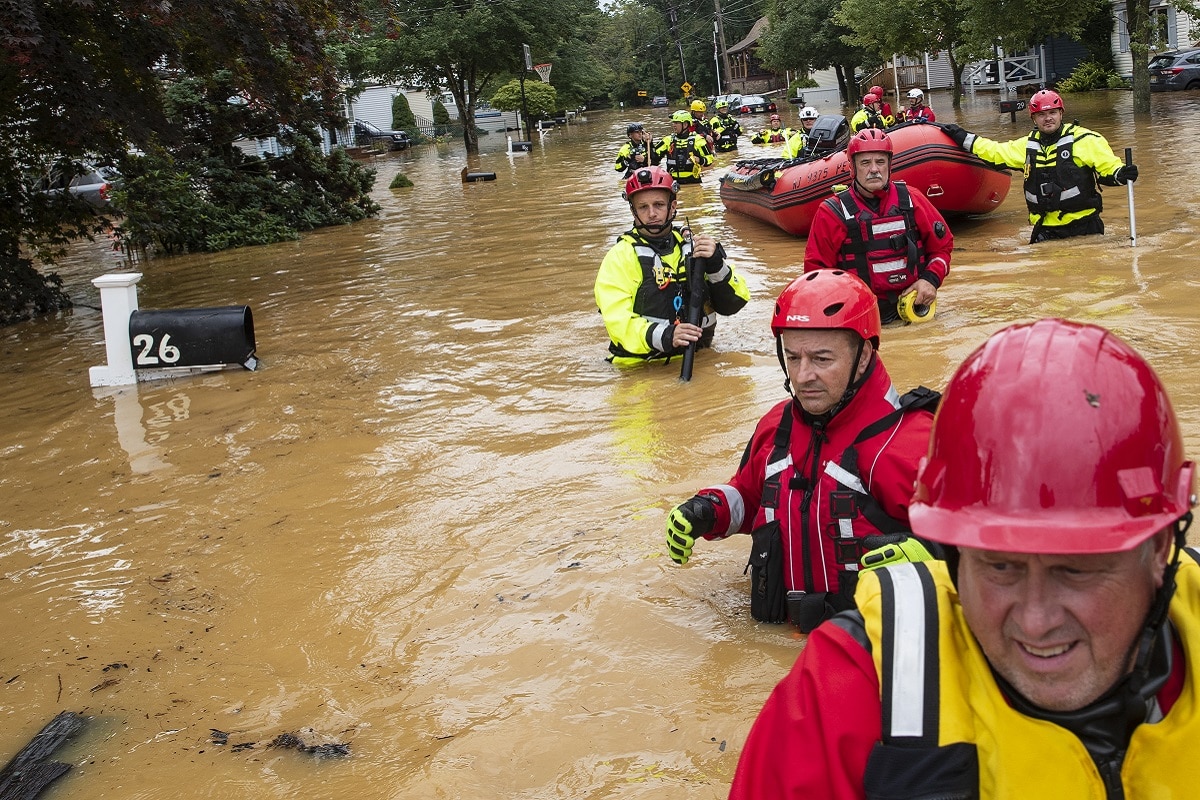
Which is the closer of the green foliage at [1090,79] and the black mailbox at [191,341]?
the black mailbox at [191,341]

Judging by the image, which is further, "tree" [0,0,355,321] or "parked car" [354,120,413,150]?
"parked car" [354,120,413,150]

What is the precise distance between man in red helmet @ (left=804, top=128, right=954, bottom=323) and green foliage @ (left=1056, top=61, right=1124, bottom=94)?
3117 cm

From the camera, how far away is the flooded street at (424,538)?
413 cm

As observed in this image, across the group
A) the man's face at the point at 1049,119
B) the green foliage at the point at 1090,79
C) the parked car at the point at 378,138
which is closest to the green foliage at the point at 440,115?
the parked car at the point at 378,138

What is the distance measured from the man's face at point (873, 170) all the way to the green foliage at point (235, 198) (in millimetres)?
13159

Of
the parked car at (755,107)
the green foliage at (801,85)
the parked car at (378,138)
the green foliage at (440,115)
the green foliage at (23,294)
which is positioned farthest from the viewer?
the green foliage at (440,115)

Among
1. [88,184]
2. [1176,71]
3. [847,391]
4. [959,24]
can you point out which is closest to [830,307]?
[847,391]

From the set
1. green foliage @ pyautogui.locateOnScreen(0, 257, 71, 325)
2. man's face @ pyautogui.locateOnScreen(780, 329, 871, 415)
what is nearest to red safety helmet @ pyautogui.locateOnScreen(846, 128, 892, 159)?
man's face @ pyautogui.locateOnScreen(780, 329, 871, 415)

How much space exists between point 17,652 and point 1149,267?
30.8 feet

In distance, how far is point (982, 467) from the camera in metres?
1.69

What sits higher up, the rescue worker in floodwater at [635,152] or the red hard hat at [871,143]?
the rescue worker in floodwater at [635,152]

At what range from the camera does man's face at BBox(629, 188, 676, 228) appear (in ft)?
27.7

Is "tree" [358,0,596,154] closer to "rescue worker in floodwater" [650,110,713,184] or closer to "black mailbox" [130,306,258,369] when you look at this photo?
"rescue worker in floodwater" [650,110,713,184]

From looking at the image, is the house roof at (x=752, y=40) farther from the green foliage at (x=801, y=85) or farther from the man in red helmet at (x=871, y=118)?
the man in red helmet at (x=871, y=118)
